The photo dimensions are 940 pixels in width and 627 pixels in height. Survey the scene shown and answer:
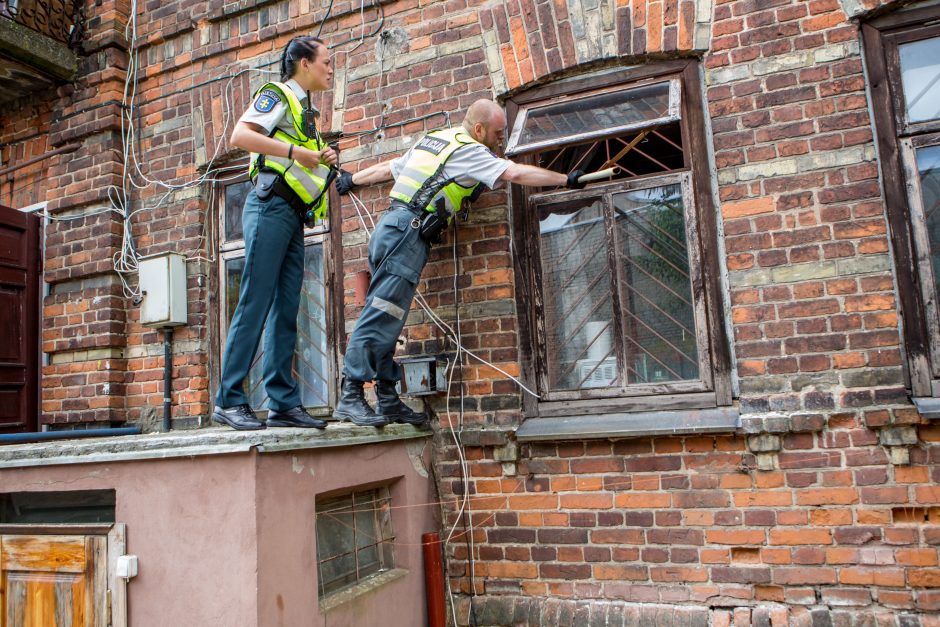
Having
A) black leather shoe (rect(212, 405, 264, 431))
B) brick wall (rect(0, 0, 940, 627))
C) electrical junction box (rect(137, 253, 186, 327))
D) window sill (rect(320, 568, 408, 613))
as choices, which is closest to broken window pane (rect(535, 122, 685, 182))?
brick wall (rect(0, 0, 940, 627))

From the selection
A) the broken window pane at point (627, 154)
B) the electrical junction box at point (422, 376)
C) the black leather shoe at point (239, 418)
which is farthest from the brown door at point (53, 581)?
the broken window pane at point (627, 154)

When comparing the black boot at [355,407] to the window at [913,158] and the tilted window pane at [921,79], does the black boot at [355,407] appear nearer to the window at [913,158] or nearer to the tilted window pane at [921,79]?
the window at [913,158]

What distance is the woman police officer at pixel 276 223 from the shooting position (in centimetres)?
358

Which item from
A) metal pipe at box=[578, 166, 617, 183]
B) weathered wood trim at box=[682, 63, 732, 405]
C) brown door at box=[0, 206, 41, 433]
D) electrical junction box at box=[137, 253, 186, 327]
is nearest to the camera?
metal pipe at box=[578, 166, 617, 183]

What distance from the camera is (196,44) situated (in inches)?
211

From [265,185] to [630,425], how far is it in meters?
2.23

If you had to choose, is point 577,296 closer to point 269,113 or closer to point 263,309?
point 263,309

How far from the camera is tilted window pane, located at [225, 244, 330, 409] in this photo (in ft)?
16.1

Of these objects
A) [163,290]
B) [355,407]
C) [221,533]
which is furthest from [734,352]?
[163,290]

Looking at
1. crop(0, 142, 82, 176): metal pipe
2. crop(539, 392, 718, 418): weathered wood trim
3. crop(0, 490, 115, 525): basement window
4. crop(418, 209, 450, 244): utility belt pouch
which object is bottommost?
crop(0, 490, 115, 525): basement window

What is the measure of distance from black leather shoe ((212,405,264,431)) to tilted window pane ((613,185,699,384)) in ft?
6.54

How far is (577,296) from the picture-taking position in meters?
4.27

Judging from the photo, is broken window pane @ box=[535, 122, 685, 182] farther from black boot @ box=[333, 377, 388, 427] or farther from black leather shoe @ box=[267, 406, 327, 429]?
black leather shoe @ box=[267, 406, 327, 429]

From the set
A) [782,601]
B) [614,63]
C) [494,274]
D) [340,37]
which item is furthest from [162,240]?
[782,601]
